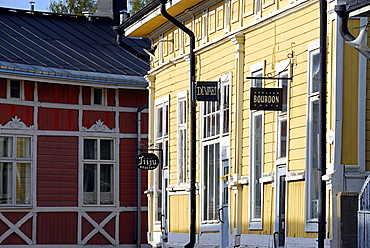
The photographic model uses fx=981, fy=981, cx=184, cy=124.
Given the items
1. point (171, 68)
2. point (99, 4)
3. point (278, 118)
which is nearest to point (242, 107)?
point (278, 118)

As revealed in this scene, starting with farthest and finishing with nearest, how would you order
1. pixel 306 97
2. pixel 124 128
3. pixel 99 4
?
pixel 99 4 < pixel 124 128 < pixel 306 97

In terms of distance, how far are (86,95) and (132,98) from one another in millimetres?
1611

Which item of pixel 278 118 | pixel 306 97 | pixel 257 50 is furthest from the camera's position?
pixel 257 50

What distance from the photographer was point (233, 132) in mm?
18344

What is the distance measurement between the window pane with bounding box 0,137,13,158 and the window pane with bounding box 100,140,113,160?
3103 millimetres

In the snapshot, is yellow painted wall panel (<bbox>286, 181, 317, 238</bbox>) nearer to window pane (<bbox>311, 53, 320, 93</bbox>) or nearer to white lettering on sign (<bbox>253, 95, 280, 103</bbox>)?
white lettering on sign (<bbox>253, 95, 280, 103</bbox>)

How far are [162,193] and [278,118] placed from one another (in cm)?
835

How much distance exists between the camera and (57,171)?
2906cm

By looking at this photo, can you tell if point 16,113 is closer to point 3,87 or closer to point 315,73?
point 3,87

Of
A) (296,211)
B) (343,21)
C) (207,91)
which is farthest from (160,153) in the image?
(343,21)

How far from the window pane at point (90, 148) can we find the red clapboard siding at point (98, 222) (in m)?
1.75

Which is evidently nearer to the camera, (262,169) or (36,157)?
(262,169)

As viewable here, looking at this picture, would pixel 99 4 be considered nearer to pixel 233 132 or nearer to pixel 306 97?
pixel 233 132

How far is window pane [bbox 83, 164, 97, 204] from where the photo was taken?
97.9ft
